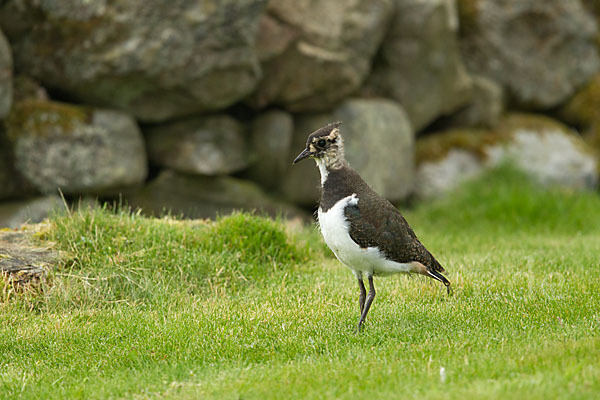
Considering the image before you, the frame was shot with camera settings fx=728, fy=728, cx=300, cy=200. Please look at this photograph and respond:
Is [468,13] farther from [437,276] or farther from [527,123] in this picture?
[437,276]

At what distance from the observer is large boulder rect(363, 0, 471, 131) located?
1171 cm

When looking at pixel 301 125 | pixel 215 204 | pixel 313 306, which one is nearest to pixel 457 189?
pixel 301 125

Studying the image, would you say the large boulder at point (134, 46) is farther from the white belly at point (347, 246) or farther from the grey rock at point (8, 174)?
the white belly at point (347, 246)

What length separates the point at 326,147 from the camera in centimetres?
562

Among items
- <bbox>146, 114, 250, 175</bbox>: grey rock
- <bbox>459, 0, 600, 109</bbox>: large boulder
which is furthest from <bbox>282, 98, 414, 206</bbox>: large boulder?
<bbox>459, 0, 600, 109</bbox>: large boulder

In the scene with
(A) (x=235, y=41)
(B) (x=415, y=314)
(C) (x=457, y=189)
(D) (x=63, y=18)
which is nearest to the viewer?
(B) (x=415, y=314)

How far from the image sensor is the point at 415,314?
5.75m

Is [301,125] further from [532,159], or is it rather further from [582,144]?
[582,144]

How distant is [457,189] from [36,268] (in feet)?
24.6

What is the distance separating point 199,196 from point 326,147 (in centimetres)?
520

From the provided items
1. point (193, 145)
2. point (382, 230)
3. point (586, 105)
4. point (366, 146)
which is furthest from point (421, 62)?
point (382, 230)

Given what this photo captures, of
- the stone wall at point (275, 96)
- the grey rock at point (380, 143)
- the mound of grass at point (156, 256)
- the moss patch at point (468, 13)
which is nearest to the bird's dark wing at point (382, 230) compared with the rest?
the mound of grass at point (156, 256)

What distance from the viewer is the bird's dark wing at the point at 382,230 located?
5.37 meters

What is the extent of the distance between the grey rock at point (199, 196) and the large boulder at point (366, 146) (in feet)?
1.84
